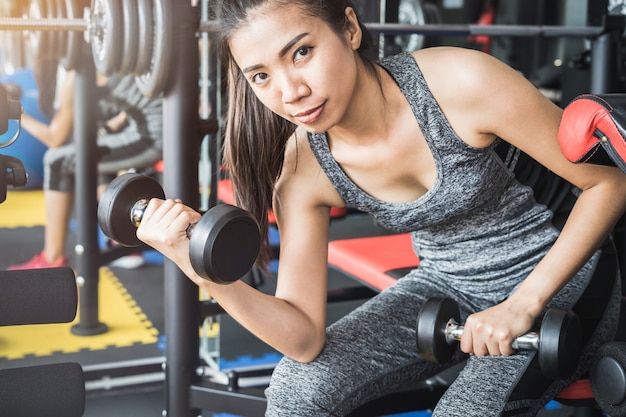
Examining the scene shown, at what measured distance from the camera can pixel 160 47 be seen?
1.79 meters

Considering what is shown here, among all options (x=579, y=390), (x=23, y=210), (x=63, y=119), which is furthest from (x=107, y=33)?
(x=23, y=210)

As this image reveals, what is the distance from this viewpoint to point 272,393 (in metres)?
1.40

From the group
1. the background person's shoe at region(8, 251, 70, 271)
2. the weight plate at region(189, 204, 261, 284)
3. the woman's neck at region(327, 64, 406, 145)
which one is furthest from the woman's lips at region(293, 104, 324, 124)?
the background person's shoe at region(8, 251, 70, 271)

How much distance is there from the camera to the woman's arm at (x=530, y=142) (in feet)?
4.48

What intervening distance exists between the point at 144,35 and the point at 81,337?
1.48 meters

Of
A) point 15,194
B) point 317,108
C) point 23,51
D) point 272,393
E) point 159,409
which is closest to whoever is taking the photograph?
point 317,108

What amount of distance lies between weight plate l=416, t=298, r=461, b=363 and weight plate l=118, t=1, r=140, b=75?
0.92 metres

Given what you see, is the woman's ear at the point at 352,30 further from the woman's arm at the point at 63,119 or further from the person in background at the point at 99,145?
the woman's arm at the point at 63,119

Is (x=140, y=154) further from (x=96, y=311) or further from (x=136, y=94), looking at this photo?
(x=96, y=311)

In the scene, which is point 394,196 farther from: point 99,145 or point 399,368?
point 99,145

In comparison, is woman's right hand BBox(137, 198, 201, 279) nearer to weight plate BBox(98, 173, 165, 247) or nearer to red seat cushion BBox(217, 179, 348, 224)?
weight plate BBox(98, 173, 165, 247)

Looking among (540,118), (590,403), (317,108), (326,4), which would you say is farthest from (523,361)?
(326,4)

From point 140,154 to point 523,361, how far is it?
243 cm

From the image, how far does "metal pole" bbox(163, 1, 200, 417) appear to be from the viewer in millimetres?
1813
